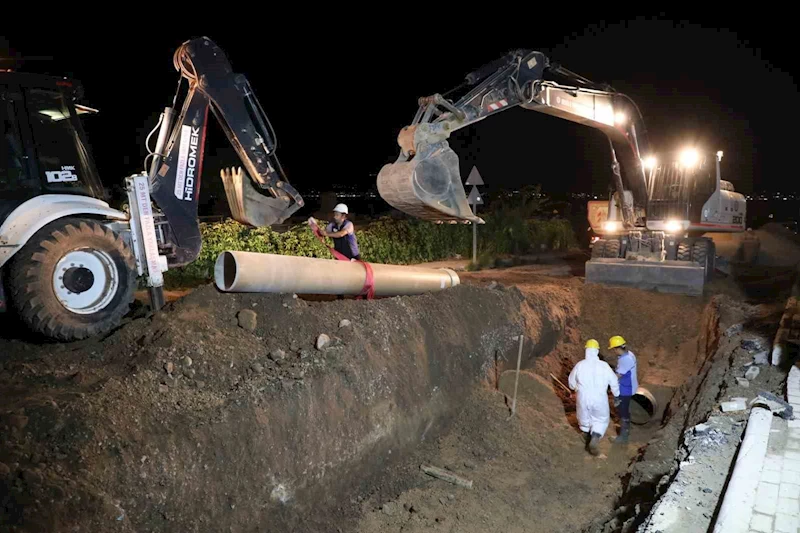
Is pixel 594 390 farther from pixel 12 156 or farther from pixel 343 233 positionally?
pixel 12 156

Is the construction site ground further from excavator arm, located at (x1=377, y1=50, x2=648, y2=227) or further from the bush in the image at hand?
the bush

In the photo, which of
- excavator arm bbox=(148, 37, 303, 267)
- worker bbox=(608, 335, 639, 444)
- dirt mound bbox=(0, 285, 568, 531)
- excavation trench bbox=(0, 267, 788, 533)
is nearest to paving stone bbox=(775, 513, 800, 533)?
excavation trench bbox=(0, 267, 788, 533)

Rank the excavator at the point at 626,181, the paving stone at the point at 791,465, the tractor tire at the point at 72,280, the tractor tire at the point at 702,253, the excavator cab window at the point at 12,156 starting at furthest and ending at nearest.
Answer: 1. the tractor tire at the point at 702,253
2. the excavator at the point at 626,181
3. the excavator cab window at the point at 12,156
4. the tractor tire at the point at 72,280
5. the paving stone at the point at 791,465

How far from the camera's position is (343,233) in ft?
24.8

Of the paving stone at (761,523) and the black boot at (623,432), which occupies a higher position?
the paving stone at (761,523)

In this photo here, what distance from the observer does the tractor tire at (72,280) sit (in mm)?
5027

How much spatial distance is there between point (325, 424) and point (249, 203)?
3.25 meters

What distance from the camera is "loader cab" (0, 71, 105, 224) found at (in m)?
5.45

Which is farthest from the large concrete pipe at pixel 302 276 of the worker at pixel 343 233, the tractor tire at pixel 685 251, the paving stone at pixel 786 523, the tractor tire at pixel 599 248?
the tractor tire at pixel 685 251

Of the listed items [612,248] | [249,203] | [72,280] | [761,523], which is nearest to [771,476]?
[761,523]

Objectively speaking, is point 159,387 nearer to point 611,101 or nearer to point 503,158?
point 611,101

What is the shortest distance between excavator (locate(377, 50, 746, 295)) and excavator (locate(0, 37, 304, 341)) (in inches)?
87.4

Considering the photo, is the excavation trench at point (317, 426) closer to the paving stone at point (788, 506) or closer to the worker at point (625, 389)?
the worker at point (625, 389)

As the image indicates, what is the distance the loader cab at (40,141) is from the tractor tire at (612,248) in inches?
411
